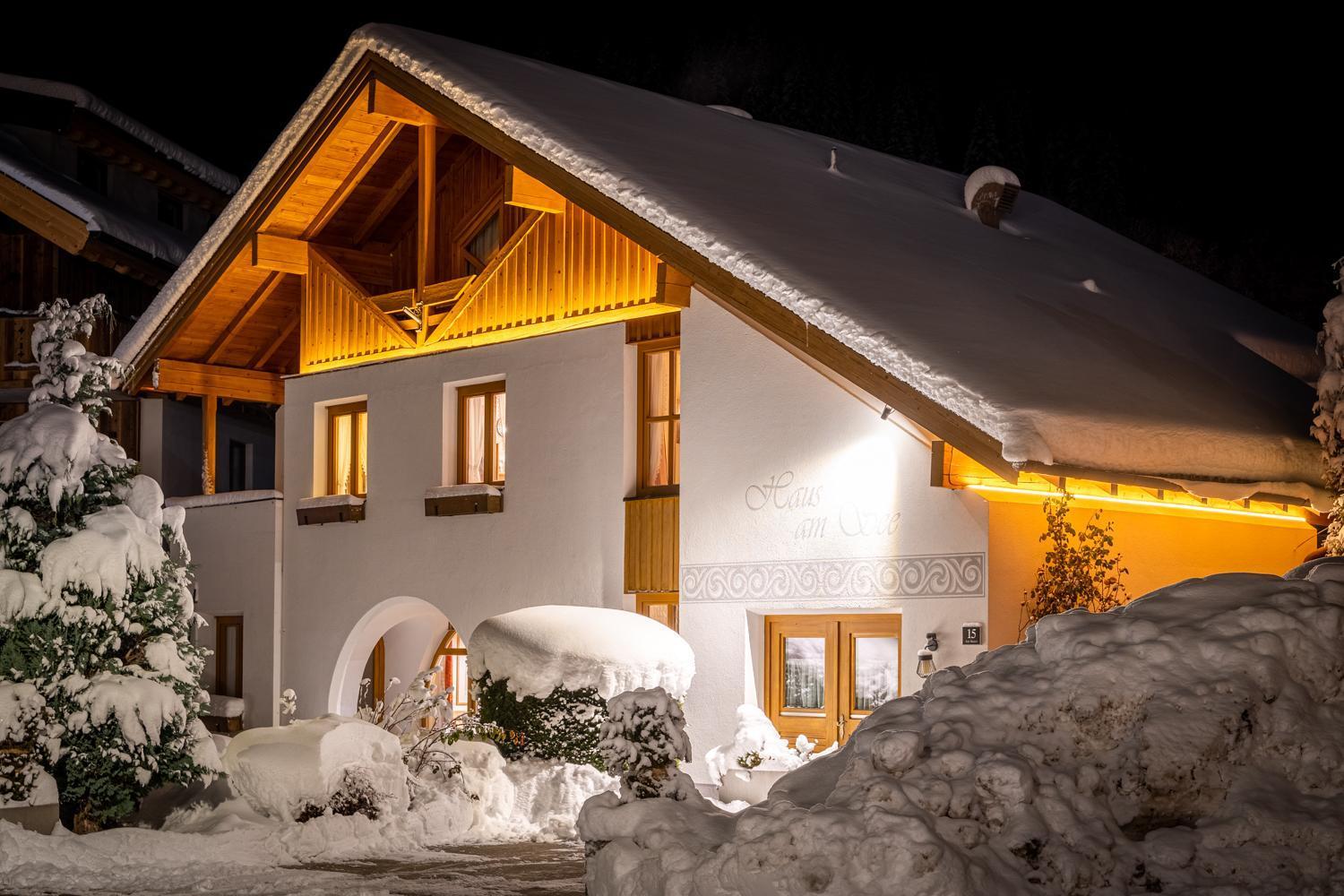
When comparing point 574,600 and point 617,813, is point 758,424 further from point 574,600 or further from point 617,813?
point 617,813

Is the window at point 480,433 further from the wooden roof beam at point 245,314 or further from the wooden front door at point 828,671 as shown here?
the wooden front door at point 828,671

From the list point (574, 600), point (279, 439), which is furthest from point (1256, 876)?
point (279, 439)

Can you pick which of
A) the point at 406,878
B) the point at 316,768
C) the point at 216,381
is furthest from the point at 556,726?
the point at 216,381

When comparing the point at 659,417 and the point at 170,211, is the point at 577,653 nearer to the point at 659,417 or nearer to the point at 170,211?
the point at 659,417

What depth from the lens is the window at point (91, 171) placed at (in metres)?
29.5

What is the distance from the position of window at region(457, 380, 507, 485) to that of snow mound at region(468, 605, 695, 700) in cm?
308

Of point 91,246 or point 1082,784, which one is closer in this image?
point 1082,784

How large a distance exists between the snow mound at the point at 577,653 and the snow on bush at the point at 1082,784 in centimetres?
543

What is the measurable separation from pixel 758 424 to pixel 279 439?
10353 mm

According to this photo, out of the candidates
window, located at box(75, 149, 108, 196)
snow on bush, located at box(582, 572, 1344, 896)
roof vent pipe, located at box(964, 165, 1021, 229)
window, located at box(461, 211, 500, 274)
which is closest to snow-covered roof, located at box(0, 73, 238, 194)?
window, located at box(75, 149, 108, 196)

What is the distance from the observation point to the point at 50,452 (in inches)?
491

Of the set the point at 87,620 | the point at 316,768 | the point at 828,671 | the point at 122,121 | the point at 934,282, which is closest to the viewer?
the point at 87,620

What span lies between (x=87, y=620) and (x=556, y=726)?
3.81 meters

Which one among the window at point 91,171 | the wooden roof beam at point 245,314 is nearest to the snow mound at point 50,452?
the wooden roof beam at point 245,314
